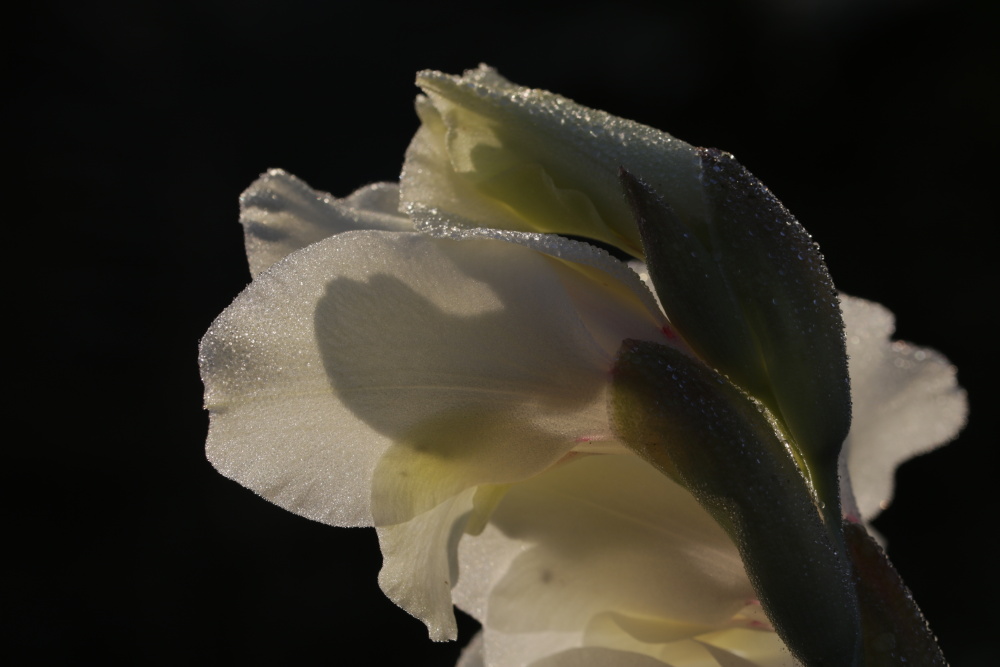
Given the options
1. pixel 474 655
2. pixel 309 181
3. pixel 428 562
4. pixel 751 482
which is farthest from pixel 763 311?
pixel 309 181

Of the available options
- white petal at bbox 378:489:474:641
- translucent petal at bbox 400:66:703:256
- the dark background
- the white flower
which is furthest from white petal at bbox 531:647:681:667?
the dark background

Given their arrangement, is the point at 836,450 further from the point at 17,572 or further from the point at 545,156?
the point at 17,572

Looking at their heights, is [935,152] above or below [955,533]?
above

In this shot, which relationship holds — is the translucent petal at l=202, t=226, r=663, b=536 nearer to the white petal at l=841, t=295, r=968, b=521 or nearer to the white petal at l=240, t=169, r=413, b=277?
the white petal at l=240, t=169, r=413, b=277

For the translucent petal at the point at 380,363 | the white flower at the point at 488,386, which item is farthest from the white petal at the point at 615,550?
the translucent petal at the point at 380,363

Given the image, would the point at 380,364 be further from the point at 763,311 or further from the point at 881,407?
the point at 881,407

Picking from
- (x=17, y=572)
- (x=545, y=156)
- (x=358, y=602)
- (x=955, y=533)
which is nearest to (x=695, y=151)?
(x=545, y=156)
